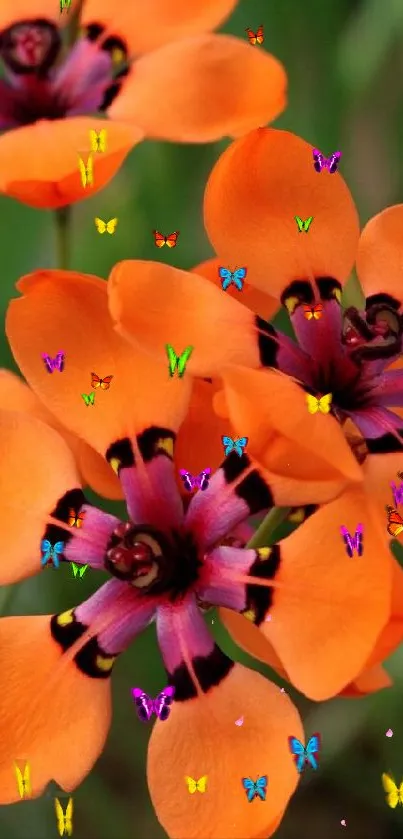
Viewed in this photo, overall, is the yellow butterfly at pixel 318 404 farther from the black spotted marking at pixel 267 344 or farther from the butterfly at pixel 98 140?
the butterfly at pixel 98 140

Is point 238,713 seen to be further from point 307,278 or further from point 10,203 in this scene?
point 10,203

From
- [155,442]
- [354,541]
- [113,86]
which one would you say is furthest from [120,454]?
[113,86]

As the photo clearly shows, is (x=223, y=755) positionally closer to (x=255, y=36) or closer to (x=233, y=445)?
(x=233, y=445)

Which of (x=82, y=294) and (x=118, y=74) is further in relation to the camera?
(x=118, y=74)

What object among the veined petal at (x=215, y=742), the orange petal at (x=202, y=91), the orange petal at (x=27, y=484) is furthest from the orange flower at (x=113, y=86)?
the veined petal at (x=215, y=742)

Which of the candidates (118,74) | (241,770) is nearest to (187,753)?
(241,770)

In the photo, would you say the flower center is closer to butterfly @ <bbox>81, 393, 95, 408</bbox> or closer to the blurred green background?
butterfly @ <bbox>81, 393, 95, 408</bbox>
